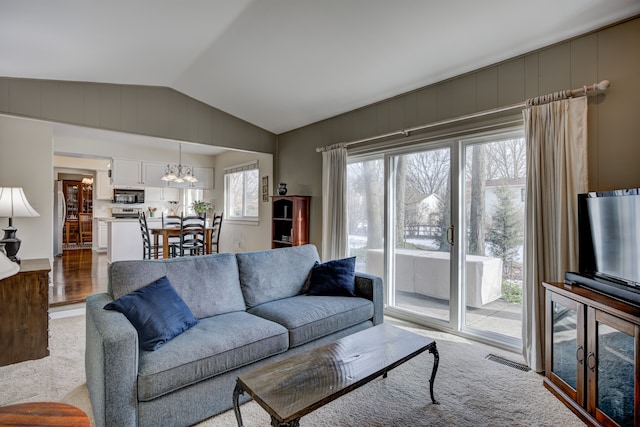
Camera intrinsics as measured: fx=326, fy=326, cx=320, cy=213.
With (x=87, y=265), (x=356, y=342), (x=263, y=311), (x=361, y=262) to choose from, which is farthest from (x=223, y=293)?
(x=87, y=265)

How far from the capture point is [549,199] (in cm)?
263

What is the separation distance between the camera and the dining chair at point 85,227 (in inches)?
359

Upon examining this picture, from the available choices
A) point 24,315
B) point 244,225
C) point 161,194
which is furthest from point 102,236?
point 24,315

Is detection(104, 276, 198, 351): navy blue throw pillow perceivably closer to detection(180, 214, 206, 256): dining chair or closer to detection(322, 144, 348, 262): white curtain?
detection(322, 144, 348, 262): white curtain

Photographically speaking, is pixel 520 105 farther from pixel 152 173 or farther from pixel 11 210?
pixel 152 173

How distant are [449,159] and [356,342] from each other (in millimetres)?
2273

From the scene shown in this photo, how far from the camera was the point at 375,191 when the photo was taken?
4.21 meters

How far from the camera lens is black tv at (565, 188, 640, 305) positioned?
189cm

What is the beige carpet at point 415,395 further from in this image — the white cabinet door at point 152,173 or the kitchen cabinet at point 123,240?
the white cabinet door at point 152,173

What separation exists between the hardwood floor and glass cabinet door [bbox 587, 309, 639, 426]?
492cm

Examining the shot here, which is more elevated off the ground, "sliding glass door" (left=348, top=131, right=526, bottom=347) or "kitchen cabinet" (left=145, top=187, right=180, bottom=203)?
"kitchen cabinet" (left=145, top=187, right=180, bottom=203)

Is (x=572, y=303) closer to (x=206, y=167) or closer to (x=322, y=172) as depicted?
(x=322, y=172)

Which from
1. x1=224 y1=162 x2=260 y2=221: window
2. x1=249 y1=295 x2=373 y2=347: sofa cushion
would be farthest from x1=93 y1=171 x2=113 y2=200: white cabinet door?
x1=249 y1=295 x2=373 y2=347: sofa cushion

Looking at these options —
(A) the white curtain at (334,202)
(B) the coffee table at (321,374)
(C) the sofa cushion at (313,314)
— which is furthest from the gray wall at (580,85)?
(C) the sofa cushion at (313,314)
